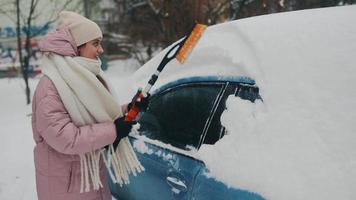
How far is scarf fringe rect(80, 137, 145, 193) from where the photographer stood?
2.11 meters

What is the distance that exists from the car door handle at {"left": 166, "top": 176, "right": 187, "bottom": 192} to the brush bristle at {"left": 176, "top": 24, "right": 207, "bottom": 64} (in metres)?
0.63

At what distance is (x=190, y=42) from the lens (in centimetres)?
221

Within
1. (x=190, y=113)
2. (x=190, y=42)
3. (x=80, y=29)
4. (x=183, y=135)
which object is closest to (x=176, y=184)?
(x=183, y=135)

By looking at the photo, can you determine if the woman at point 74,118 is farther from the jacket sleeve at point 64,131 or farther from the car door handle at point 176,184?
the car door handle at point 176,184

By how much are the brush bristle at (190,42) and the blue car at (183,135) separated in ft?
0.45

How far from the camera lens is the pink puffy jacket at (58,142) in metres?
1.93

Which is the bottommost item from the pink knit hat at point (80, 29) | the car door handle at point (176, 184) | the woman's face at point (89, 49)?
the car door handle at point (176, 184)

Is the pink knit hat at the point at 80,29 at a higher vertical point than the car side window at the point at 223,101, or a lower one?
higher

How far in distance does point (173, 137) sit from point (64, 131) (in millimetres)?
671

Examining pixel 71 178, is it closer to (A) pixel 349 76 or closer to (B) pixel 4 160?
(A) pixel 349 76

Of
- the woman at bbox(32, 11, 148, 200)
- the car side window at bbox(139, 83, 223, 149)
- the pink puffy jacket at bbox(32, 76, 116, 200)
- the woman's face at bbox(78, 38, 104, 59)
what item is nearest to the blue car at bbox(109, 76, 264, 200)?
the car side window at bbox(139, 83, 223, 149)

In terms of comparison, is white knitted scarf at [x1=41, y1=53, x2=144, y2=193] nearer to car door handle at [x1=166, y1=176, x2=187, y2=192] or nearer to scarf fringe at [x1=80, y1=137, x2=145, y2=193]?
scarf fringe at [x1=80, y1=137, x2=145, y2=193]

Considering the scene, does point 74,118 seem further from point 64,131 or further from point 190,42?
point 190,42

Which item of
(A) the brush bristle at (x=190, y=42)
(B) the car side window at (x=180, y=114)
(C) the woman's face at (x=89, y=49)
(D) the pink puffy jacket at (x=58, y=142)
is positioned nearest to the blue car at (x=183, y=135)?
(B) the car side window at (x=180, y=114)
